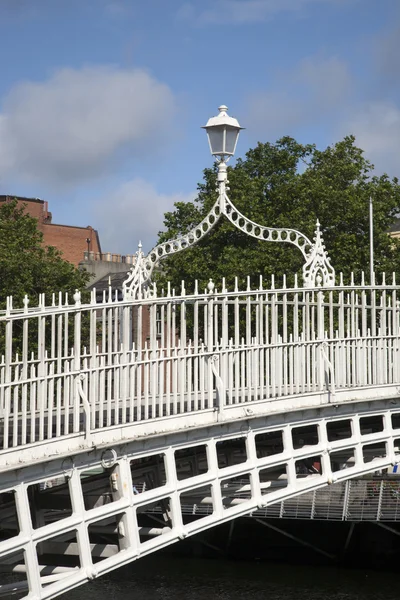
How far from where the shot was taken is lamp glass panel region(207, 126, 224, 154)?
1858 cm

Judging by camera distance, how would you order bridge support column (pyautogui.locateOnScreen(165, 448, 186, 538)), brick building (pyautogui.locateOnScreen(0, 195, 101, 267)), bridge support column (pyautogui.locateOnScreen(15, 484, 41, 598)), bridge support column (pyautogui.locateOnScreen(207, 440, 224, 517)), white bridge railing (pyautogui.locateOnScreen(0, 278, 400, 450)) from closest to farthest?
bridge support column (pyautogui.locateOnScreen(15, 484, 41, 598)), white bridge railing (pyautogui.locateOnScreen(0, 278, 400, 450)), bridge support column (pyautogui.locateOnScreen(165, 448, 186, 538)), bridge support column (pyautogui.locateOnScreen(207, 440, 224, 517)), brick building (pyautogui.locateOnScreen(0, 195, 101, 267))

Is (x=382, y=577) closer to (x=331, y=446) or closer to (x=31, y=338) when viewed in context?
(x=31, y=338)

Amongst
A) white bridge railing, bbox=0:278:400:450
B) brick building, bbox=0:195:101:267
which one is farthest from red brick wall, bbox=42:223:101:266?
white bridge railing, bbox=0:278:400:450

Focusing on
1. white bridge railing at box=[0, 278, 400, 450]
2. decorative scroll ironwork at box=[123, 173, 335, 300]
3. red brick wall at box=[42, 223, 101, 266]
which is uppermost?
red brick wall at box=[42, 223, 101, 266]

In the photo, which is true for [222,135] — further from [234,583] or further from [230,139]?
[234,583]

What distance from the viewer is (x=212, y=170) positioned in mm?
52812

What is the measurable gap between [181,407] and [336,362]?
322 centimetres

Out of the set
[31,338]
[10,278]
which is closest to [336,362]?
[31,338]

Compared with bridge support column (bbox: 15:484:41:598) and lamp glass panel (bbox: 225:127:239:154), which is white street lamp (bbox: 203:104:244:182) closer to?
lamp glass panel (bbox: 225:127:239:154)

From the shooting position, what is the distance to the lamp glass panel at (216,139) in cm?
1858

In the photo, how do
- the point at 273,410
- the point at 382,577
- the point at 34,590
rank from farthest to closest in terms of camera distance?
the point at 382,577 < the point at 273,410 < the point at 34,590

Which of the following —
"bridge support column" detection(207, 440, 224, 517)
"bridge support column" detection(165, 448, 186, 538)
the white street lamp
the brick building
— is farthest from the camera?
the brick building

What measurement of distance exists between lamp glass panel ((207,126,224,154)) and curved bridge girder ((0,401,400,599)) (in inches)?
190

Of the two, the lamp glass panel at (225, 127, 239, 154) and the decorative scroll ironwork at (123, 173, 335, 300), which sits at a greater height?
the lamp glass panel at (225, 127, 239, 154)
